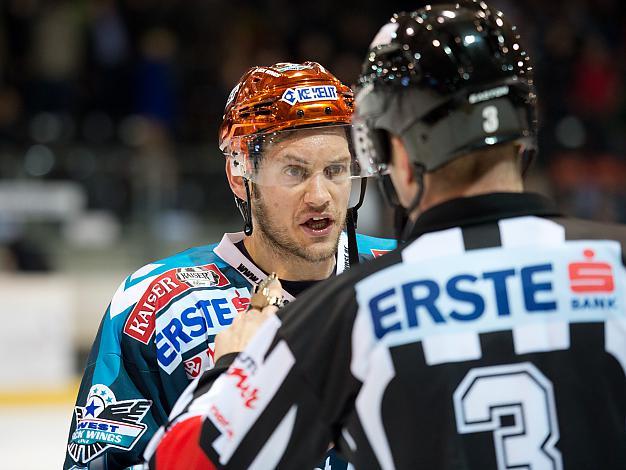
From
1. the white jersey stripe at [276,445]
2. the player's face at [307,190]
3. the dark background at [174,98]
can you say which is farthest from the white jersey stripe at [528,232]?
A: the dark background at [174,98]

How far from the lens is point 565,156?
25.5ft

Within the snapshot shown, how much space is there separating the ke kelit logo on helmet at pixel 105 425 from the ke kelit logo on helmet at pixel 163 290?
0.14 meters

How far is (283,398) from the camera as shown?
1489mm

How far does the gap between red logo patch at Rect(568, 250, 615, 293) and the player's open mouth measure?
1.04 metres

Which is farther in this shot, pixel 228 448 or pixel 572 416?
pixel 228 448

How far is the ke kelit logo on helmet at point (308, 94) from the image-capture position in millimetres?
2396

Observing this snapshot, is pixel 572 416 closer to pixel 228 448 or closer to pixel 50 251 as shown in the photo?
pixel 228 448

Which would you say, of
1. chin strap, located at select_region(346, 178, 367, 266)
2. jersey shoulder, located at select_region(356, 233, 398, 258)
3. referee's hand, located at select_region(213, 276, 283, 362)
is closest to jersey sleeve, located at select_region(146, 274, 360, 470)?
referee's hand, located at select_region(213, 276, 283, 362)

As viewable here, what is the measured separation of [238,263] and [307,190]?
9.5 inches

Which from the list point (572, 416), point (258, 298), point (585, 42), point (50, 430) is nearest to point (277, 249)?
point (258, 298)

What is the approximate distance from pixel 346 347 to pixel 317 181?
1.00m

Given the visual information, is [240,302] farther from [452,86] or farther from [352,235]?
[452,86]

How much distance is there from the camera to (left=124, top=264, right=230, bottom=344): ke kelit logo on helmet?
2354 mm

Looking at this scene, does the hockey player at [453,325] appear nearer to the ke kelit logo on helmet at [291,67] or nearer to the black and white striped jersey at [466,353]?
the black and white striped jersey at [466,353]
